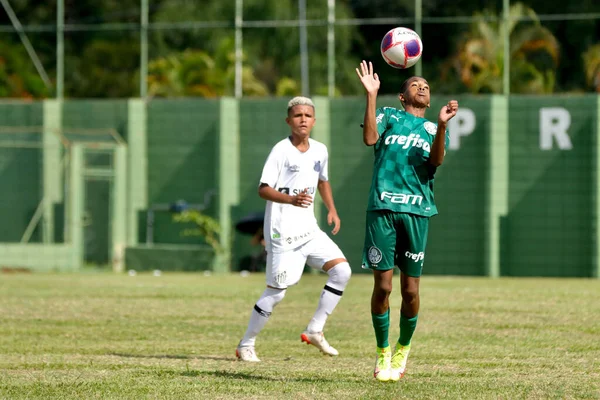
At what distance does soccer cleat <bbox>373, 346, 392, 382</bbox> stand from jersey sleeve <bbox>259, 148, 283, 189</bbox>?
7.47ft

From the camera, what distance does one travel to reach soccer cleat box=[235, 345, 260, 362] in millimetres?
10562

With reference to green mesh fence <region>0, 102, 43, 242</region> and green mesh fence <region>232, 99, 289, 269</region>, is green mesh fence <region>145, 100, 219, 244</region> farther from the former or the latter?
green mesh fence <region>0, 102, 43, 242</region>

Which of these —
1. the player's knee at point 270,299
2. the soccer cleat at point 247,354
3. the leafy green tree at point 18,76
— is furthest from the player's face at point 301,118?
the leafy green tree at point 18,76

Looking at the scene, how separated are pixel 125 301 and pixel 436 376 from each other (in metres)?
8.54

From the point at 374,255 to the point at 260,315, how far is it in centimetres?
215

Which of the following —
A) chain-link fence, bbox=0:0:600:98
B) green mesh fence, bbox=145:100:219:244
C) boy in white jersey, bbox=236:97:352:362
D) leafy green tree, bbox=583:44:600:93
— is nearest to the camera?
boy in white jersey, bbox=236:97:352:362

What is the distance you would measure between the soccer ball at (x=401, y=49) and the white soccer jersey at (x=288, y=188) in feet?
5.28

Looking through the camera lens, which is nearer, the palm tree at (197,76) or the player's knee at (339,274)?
the player's knee at (339,274)

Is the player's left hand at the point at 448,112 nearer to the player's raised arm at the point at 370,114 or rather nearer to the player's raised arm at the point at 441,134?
the player's raised arm at the point at 441,134

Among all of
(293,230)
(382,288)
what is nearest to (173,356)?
(293,230)

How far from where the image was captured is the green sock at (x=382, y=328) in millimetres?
8984

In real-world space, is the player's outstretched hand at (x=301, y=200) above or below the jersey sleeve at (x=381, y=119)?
below

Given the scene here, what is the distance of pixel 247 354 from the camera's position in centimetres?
1060

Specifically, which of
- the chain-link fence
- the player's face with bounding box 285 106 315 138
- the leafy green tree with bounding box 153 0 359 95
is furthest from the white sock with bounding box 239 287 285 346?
the leafy green tree with bounding box 153 0 359 95
